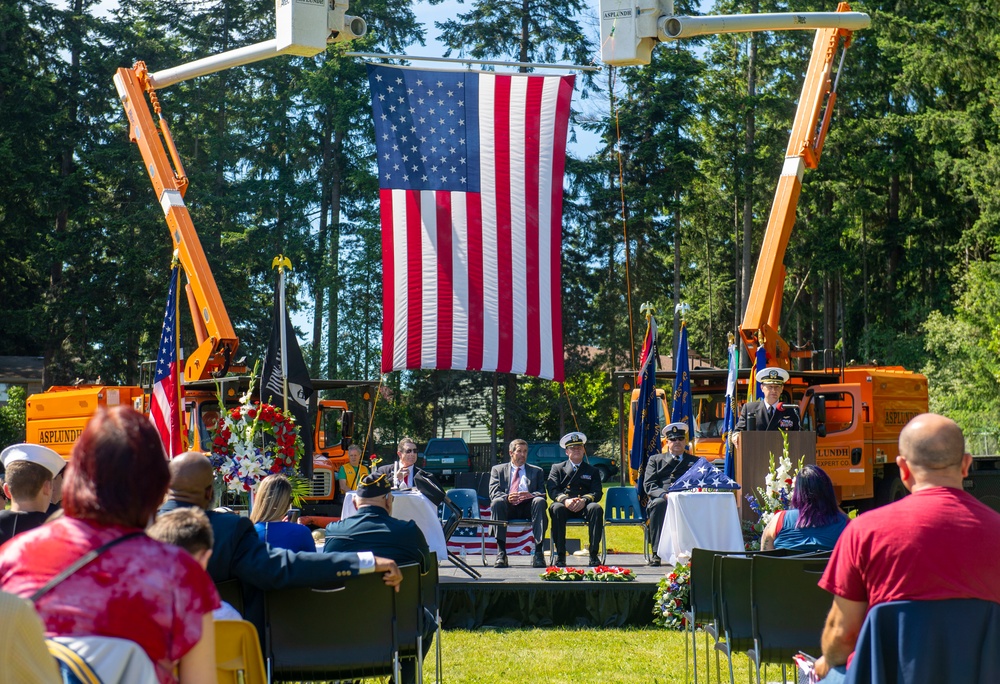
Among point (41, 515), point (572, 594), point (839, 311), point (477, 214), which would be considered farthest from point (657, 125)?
point (41, 515)

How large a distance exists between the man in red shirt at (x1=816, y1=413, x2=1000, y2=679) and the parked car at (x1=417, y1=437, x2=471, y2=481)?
31.2 m

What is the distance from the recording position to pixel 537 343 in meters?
14.0

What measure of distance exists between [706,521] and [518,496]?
2792 millimetres

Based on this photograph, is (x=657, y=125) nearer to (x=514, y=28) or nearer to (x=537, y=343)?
(x=514, y=28)

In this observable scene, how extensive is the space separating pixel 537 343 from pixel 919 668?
34.8 feet

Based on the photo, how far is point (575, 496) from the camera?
12.6 m

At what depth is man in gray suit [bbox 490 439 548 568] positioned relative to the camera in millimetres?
12359

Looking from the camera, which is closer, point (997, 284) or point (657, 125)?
point (997, 284)

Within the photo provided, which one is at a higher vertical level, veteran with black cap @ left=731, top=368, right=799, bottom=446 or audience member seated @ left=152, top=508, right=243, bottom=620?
audience member seated @ left=152, top=508, right=243, bottom=620

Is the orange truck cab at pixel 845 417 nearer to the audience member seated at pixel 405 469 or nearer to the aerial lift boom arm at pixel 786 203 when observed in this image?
the aerial lift boom arm at pixel 786 203

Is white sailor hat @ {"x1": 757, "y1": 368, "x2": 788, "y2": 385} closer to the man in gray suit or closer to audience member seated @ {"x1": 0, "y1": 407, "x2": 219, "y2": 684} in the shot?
the man in gray suit

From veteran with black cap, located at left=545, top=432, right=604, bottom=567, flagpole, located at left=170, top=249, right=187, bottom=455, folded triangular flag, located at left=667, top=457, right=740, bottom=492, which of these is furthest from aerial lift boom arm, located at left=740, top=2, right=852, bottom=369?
flagpole, located at left=170, top=249, right=187, bottom=455

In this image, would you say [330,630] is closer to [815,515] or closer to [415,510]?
[815,515]

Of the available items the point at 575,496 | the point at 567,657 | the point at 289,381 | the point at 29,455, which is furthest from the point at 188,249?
the point at 29,455
